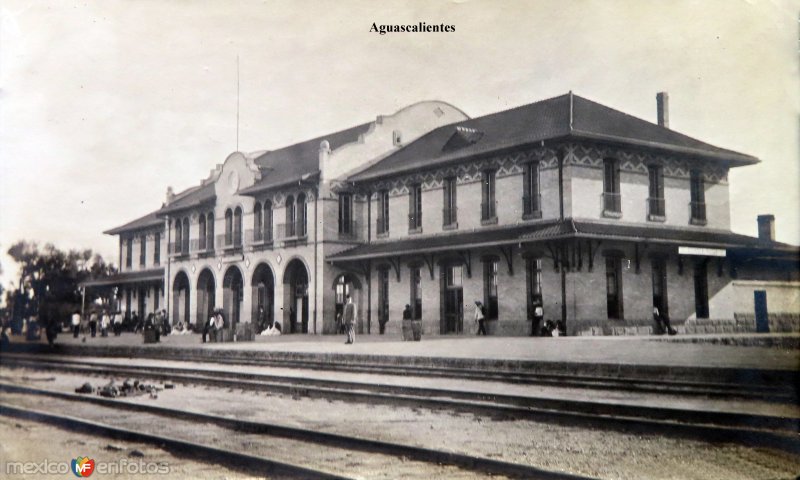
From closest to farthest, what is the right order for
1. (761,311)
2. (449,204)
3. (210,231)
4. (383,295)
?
(761,311) < (210,231) < (449,204) < (383,295)

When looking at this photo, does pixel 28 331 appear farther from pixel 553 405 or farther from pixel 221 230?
pixel 553 405

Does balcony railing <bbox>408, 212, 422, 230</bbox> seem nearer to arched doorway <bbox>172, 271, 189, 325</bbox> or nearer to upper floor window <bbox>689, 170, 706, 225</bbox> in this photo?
arched doorway <bbox>172, 271, 189, 325</bbox>

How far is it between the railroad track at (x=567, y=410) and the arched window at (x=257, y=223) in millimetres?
11959

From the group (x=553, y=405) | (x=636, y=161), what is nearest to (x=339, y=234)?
(x=636, y=161)

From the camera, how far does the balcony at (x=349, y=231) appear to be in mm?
26391

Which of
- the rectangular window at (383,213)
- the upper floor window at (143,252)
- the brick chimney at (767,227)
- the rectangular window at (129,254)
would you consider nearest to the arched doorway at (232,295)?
the upper floor window at (143,252)

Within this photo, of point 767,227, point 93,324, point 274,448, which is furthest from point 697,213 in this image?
point 93,324

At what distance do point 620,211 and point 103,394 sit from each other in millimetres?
11978

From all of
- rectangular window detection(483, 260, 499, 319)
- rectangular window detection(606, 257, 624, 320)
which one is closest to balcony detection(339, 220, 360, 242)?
rectangular window detection(483, 260, 499, 319)

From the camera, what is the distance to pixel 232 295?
25.2 metres

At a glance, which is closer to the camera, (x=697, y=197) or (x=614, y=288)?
(x=697, y=197)

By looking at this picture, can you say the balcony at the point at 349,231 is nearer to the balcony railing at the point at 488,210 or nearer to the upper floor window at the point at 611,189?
the balcony railing at the point at 488,210

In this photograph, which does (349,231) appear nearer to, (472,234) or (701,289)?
(472,234)

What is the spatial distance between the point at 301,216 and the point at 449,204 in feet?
22.5
